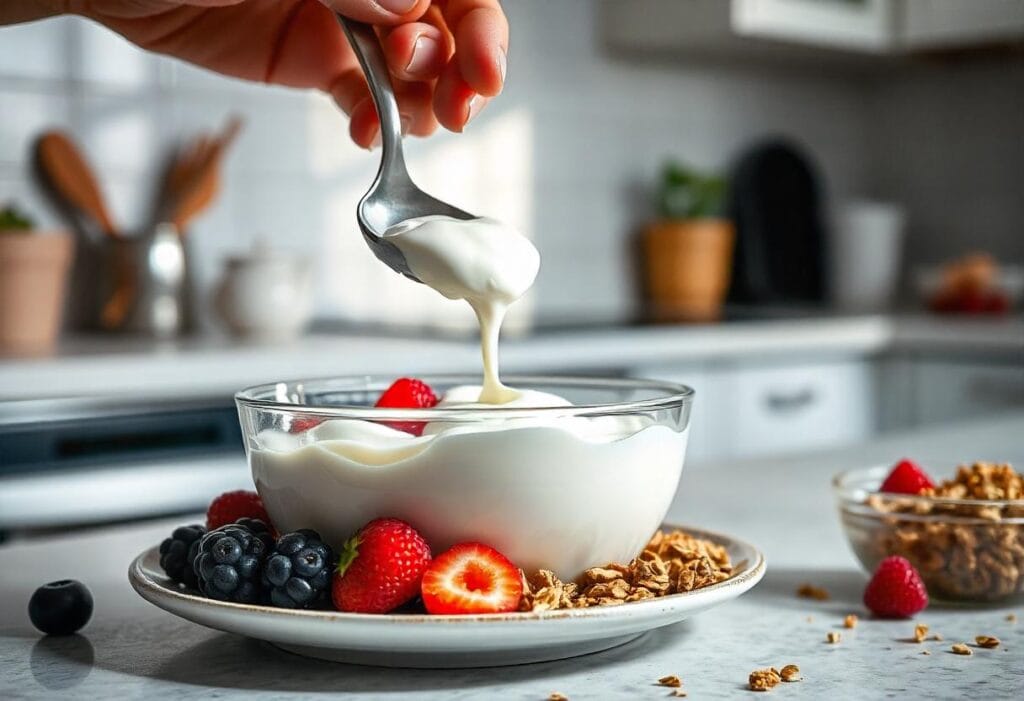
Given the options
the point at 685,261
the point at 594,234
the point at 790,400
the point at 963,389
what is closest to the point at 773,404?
the point at 790,400

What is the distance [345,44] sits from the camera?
4.02 feet

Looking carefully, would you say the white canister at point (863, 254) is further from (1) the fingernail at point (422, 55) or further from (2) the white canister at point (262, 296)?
(1) the fingernail at point (422, 55)

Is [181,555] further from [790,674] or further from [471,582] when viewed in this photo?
[790,674]

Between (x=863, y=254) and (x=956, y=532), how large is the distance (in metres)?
3.05

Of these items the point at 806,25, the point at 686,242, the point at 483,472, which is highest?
the point at 806,25

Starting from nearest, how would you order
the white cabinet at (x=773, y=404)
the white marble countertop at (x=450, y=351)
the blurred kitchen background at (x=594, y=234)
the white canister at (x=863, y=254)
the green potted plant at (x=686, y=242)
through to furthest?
the white marble countertop at (x=450, y=351)
the blurred kitchen background at (x=594, y=234)
the white cabinet at (x=773, y=404)
the green potted plant at (x=686, y=242)
the white canister at (x=863, y=254)

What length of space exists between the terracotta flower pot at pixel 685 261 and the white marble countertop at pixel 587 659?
94.7 inches

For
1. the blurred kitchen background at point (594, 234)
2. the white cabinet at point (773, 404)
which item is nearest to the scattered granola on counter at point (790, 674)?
the blurred kitchen background at point (594, 234)

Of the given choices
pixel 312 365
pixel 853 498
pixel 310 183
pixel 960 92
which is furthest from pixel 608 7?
pixel 853 498

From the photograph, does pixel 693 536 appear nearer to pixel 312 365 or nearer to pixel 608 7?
pixel 312 365

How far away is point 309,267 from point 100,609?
1.67m

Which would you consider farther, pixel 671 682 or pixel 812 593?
pixel 812 593

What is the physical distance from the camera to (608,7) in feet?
11.2

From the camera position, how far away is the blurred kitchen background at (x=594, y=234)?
2.15 meters
